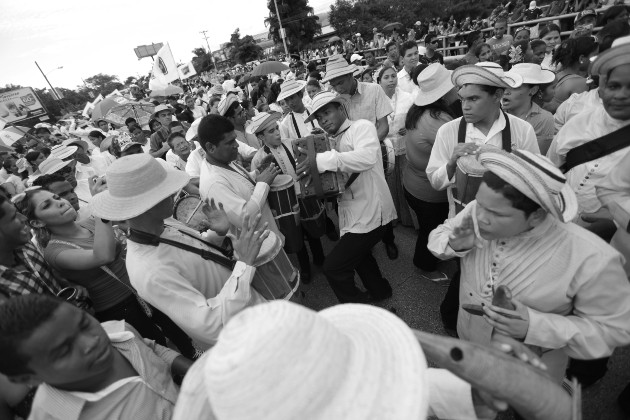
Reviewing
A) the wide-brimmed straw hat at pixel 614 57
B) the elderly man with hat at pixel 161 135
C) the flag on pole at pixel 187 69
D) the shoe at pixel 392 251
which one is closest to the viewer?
the wide-brimmed straw hat at pixel 614 57

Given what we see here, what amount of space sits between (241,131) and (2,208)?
3.48 m

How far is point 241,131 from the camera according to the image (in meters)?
5.20

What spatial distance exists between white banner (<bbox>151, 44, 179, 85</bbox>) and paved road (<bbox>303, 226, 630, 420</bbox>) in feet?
28.4

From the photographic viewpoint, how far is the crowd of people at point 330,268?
2.69 ft

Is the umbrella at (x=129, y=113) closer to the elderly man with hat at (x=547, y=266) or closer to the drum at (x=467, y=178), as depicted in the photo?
the drum at (x=467, y=178)

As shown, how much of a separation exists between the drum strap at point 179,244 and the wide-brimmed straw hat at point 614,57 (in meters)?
2.74

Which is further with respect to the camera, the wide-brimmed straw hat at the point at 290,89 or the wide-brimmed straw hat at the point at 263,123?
the wide-brimmed straw hat at the point at 290,89

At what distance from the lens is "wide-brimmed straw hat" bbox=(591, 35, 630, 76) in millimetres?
1891

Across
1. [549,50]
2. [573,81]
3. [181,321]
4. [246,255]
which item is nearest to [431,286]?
[246,255]

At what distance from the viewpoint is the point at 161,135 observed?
6801mm

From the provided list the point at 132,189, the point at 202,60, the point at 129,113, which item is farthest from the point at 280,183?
the point at 202,60

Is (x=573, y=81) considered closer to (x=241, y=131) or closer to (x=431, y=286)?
(x=431, y=286)

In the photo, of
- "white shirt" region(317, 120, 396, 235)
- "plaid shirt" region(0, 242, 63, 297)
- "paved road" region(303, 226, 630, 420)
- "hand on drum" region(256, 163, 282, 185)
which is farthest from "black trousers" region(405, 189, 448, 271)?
"plaid shirt" region(0, 242, 63, 297)

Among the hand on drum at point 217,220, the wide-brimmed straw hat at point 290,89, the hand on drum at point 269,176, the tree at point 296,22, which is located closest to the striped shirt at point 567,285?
the hand on drum at point 217,220
